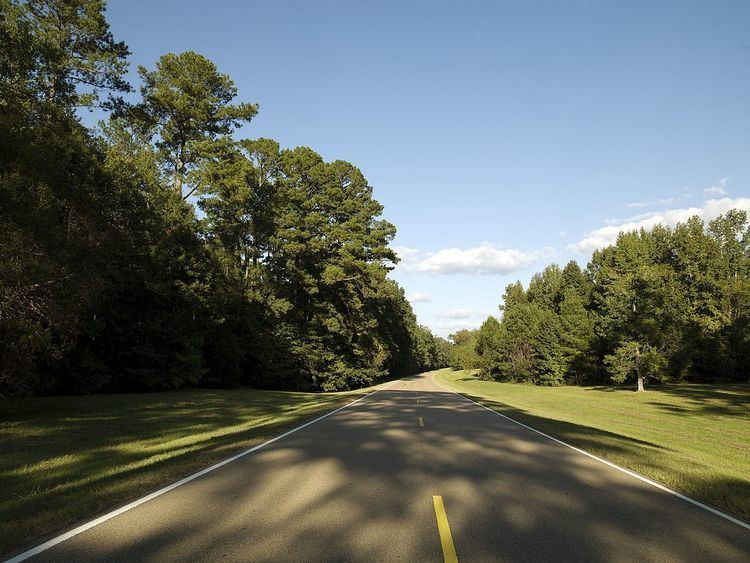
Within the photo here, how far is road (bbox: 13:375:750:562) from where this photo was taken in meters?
4.48

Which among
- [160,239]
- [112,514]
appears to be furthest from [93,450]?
[160,239]

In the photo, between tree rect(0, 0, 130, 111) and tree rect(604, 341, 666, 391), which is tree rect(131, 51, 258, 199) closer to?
tree rect(0, 0, 130, 111)

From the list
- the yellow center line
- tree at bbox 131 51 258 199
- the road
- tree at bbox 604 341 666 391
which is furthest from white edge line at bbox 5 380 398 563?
tree at bbox 604 341 666 391

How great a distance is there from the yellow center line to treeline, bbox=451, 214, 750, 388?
43673 mm

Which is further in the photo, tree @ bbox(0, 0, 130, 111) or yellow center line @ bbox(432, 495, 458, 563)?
tree @ bbox(0, 0, 130, 111)

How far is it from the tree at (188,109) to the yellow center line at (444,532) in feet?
110

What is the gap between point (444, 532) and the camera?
4.95m

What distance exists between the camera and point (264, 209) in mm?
41469

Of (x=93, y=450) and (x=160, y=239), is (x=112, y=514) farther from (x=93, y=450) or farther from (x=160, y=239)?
(x=160, y=239)

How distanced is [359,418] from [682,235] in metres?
68.9

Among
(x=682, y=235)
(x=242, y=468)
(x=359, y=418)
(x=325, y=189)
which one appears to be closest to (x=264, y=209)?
(x=325, y=189)

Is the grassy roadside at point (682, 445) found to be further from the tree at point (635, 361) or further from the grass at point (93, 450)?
the tree at point (635, 361)

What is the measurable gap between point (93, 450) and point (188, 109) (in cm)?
3028

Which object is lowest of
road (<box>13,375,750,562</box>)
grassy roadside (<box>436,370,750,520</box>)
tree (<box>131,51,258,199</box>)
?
grassy roadside (<box>436,370,750,520</box>)
